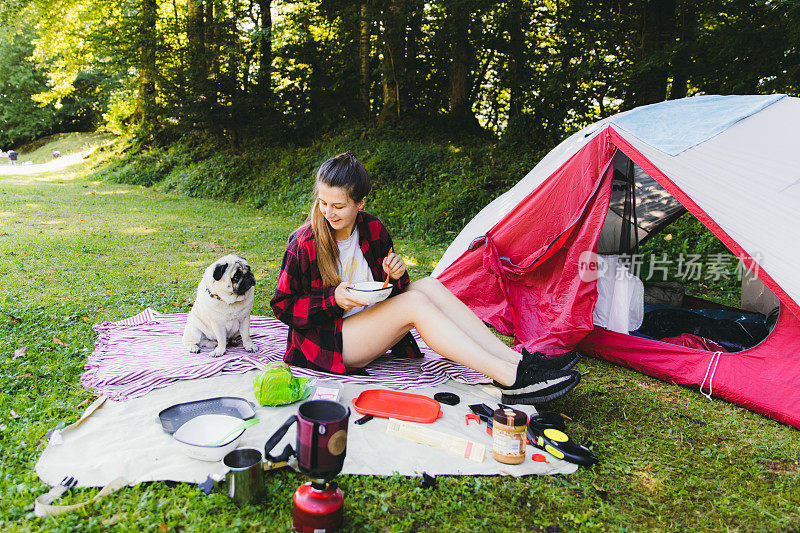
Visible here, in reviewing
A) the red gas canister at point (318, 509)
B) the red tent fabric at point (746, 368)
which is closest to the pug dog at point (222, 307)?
the red gas canister at point (318, 509)

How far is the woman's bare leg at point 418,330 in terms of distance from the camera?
2580mm

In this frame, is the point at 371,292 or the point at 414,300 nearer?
the point at 371,292

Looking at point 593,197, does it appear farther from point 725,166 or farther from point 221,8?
point 221,8

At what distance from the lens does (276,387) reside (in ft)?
8.29

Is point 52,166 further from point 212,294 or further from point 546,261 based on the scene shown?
point 546,261

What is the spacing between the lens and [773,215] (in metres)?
2.72

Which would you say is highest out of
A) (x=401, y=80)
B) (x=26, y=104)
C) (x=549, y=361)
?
(x=26, y=104)

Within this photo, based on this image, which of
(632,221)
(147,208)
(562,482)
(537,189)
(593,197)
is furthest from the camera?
(147,208)

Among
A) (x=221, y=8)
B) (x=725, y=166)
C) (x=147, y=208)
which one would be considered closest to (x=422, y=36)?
(x=221, y=8)

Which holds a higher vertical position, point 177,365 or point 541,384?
point 541,384

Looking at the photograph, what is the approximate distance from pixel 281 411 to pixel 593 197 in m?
2.34

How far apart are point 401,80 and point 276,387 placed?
9.11m

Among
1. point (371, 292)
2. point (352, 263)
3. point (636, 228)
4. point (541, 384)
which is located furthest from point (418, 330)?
point (636, 228)

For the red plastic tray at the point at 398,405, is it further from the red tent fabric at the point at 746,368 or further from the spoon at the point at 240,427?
the red tent fabric at the point at 746,368
